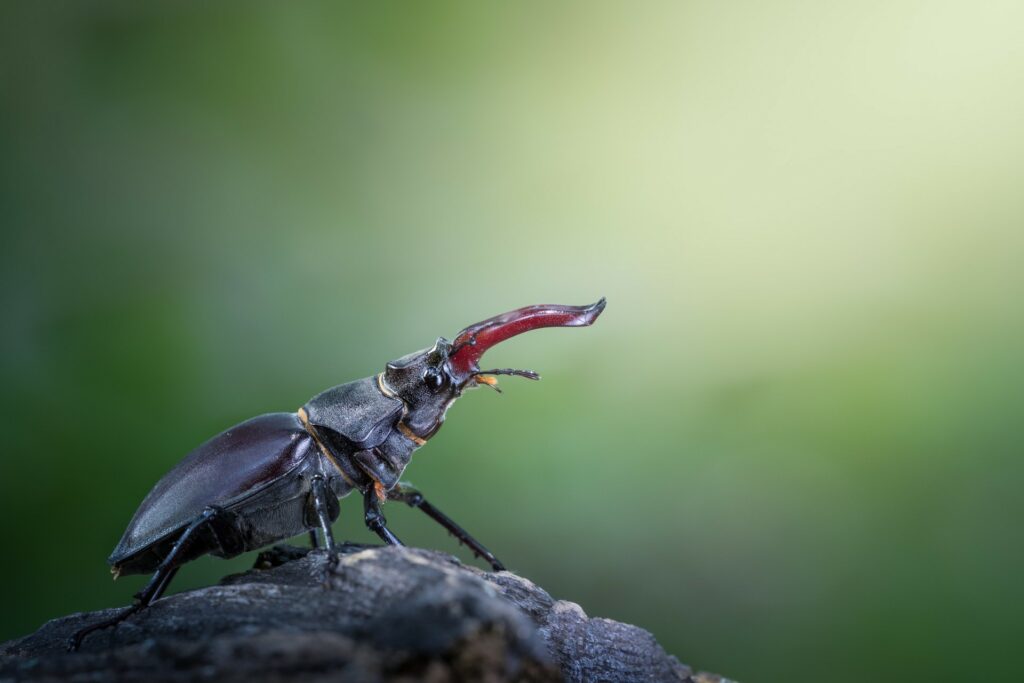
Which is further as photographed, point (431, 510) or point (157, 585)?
point (431, 510)

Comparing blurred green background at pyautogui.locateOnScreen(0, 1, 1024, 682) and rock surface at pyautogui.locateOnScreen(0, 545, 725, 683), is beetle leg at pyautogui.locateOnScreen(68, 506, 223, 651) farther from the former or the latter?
blurred green background at pyautogui.locateOnScreen(0, 1, 1024, 682)

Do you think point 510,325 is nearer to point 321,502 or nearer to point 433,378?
point 433,378

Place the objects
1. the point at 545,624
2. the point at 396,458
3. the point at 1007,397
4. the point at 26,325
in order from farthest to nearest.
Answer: the point at 26,325 → the point at 1007,397 → the point at 396,458 → the point at 545,624

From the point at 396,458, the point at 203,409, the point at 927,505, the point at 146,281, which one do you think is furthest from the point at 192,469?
the point at 927,505

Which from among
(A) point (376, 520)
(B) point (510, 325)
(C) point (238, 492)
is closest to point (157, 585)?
(C) point (238, 492)

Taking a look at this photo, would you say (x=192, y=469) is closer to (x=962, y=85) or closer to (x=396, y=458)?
(x=396, y=458)

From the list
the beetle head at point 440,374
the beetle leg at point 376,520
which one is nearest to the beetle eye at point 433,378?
the beetle head at point 440,374
